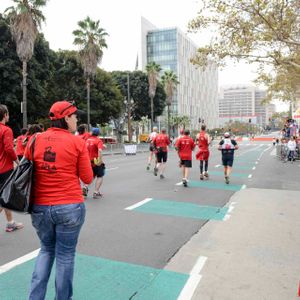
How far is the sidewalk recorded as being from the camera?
388 centimetres

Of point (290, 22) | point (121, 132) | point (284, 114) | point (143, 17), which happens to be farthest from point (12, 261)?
point (143, 17)

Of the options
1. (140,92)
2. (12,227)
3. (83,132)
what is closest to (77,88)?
(140,92)

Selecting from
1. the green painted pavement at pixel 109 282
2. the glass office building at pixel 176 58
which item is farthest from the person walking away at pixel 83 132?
the glass office building at pixel 176 58

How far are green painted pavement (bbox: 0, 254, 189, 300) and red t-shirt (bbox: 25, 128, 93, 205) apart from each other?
4.10 feet

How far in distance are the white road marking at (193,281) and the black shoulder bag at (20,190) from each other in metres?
1.81

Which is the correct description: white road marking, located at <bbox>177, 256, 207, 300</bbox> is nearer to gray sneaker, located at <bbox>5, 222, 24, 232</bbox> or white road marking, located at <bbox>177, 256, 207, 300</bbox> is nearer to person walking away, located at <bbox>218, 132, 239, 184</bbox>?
gray sneaker, located at <bbox>5, 222, 24, 232</bbox>

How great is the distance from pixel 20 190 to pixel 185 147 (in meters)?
8.97

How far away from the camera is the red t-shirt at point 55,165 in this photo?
2959 mm

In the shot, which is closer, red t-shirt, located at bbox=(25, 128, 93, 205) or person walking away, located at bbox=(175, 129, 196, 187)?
red t-shirt, located at bbox=(25, 128, 93, 205)

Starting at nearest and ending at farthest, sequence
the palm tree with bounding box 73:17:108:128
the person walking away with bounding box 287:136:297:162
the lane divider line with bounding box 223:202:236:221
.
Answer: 1. the lane divider line with bounding box 223:202:236:221
2. the person walking away with bounding box 287:136:297:162
3. the palm tree with bounding box 73:17:108:128

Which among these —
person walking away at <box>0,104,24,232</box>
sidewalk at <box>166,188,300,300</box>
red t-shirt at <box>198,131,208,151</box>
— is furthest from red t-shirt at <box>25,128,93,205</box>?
red t-shirt at <box>198,131,208,151</box>

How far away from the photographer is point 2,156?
537 cm

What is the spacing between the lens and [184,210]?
786 cm

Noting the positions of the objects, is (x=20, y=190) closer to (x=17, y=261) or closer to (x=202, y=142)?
(x=17, y=261)
